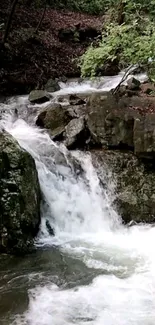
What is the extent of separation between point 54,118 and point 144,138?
8.26 feet

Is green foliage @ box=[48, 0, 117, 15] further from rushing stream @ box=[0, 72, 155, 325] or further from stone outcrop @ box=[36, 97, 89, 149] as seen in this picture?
rushing stream @ box=[0, 72, 155, 325]

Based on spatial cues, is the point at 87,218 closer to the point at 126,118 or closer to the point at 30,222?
the point at 30,222

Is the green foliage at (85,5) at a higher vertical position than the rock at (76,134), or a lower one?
higher

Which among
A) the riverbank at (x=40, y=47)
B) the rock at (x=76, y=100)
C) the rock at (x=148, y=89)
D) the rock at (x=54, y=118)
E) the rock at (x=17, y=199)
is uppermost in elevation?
the riverbank at (x=40, y=47)

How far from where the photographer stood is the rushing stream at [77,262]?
5.69m

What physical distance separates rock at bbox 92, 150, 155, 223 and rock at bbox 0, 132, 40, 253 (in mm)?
1738

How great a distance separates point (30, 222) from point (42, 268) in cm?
114

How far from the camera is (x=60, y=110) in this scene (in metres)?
11.0

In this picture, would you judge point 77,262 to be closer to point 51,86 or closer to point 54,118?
point 54,118

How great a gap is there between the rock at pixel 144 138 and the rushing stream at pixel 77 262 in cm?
107

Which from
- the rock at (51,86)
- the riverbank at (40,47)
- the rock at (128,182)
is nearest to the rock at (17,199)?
the rock at (128,182)

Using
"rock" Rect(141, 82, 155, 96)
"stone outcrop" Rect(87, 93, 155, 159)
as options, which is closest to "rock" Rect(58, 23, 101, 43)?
"rock" Rect(141, 82, 155, 96)

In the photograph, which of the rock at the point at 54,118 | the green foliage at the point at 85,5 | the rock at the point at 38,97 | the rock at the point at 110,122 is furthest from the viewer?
the green foliage at the point at 85,5

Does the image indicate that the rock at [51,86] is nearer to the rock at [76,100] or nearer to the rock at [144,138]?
the rock at [76,100]
